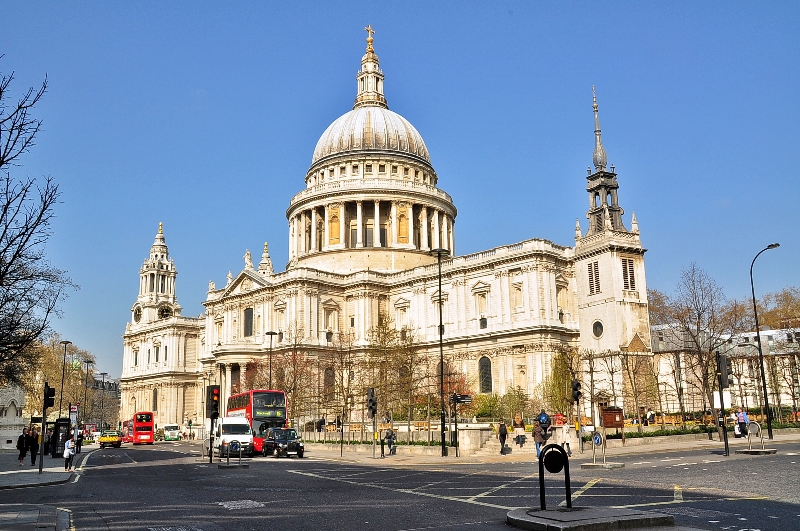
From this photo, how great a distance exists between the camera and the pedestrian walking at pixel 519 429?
4113 cm

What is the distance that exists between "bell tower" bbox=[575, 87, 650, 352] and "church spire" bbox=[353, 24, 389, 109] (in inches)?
1729

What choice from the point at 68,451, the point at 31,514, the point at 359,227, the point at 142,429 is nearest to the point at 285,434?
the point at 68,451

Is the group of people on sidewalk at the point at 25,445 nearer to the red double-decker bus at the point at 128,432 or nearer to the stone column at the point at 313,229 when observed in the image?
the red double-decker bus at the point at 128,432

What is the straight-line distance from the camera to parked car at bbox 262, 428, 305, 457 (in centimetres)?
4344

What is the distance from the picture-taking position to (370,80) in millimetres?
104438

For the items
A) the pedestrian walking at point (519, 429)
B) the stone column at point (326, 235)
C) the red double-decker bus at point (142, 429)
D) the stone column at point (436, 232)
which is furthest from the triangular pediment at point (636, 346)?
the red double-decker bus at point (142, 429)

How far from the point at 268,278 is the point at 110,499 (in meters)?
62.7

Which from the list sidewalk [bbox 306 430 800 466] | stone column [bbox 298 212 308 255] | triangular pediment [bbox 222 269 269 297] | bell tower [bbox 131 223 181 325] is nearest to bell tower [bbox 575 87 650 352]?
sidewalk [bbox 306 430 800 466]

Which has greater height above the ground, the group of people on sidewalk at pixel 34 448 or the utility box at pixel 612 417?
the utility box at pixel 612 417

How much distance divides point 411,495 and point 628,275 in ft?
160

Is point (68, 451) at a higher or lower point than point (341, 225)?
lower

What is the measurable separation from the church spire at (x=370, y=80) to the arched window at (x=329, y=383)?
41370 millimetres

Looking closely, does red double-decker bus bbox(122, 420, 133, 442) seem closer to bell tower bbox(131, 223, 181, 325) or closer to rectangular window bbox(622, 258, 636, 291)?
bell tower bbox(131, 223, 181, 325)

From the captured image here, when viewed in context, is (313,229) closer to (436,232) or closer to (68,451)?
(436,232)
